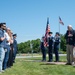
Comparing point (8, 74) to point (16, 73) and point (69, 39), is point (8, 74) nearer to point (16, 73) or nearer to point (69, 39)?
point (16, 73)

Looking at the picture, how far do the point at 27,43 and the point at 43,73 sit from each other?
357 feet

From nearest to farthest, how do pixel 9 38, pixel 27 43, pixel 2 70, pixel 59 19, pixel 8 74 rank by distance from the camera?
pixel 8 74 → pixel 2 70 → pixel 9 38 → pixel 59 19 → pixel 27 43

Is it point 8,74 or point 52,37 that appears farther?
point 52,37

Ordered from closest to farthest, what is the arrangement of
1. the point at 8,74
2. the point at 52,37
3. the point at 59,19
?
the point at 8,74 → the point at 52,37 → the point at 59,19

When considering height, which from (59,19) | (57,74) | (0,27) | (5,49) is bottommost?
(57,74)

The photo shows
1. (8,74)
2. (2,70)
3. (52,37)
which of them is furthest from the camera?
(52,37)

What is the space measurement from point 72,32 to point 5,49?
4.44 metres

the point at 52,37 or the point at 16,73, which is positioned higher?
the point at 52,37

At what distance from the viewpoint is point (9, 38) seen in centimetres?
1341

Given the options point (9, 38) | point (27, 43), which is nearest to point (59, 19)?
point (9, 38)

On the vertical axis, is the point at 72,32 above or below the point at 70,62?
above

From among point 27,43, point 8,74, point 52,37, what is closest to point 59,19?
point 52,37

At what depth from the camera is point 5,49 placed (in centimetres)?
1261

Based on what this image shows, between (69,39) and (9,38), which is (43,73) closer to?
(9,38)
